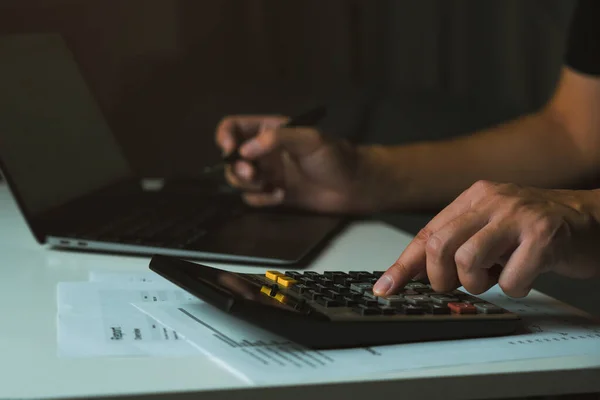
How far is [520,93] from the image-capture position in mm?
1849

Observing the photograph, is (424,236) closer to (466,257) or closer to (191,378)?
(466,257)

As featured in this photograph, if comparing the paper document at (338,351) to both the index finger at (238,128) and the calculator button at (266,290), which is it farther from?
the index finger at (238,128)

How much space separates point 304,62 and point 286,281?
1.86 m

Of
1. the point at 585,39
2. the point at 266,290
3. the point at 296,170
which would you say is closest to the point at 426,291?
the point at 266,290

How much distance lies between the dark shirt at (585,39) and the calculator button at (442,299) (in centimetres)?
72

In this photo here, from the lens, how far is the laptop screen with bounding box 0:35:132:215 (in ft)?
2.65

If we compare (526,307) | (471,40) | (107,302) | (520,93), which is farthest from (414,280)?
(471,40)

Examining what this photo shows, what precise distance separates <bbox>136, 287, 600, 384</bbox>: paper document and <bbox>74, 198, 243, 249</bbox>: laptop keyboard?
21 centimetres

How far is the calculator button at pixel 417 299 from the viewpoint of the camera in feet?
1.73

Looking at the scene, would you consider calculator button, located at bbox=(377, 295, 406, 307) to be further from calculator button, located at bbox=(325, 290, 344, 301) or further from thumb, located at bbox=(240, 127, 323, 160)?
thumb, located at bbox=(240, 127, 323, 160)

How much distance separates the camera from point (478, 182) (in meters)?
0.61

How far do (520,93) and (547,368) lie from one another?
146cm

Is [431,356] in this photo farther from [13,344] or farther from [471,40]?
[471,40]

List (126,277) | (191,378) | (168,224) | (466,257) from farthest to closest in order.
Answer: (168,224) → (126,277) → (466,257) → (191,378)
